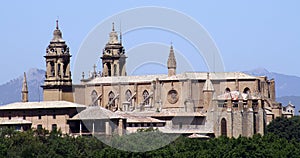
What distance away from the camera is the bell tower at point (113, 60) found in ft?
433

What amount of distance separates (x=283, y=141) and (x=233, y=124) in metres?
17.6

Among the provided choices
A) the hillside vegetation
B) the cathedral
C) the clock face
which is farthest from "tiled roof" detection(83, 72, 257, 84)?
the hillside vegetation

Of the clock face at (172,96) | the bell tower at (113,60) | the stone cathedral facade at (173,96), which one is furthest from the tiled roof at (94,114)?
the bell tower at (113,60)

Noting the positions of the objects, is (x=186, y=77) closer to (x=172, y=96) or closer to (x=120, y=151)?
(x=172, y=96)

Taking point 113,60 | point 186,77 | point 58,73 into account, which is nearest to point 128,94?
point 58,73

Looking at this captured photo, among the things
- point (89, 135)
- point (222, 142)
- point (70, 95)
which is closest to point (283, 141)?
point (222, 142)

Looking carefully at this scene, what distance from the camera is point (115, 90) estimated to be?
12544 centimetres

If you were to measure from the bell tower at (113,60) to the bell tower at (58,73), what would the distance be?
11.7 meters

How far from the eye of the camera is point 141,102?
12231 cm

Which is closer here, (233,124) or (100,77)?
(233,124)

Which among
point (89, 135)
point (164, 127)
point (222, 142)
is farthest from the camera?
point (164, 127)

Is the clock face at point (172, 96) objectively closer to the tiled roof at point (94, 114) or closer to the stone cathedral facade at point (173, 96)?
Result: the stone cathedral facade at point (173, 96)

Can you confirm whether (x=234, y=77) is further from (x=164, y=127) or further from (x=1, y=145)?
(x=1, y=145)

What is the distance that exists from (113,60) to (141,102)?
39.6ft
